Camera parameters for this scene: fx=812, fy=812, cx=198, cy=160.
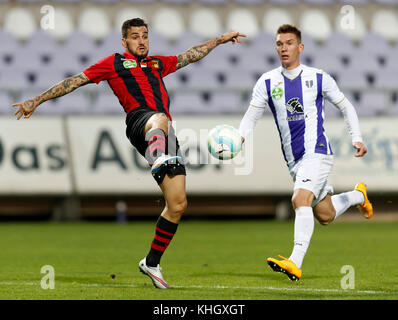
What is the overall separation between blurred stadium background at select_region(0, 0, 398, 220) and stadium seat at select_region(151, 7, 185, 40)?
1.2 inches

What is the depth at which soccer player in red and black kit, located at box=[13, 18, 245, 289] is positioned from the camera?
6.48 metres

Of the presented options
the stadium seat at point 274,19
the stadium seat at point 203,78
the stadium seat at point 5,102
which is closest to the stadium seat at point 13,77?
the stadium seat at point 5,102

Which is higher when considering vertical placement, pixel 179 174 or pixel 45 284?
pixel 179 174

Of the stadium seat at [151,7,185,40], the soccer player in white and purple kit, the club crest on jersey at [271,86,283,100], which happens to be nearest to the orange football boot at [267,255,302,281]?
the soccer player in white and purple kit

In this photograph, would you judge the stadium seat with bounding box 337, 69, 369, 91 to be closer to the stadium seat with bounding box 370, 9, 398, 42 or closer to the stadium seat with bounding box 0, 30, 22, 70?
the stadium seat with bounding box 370, 9, 398, 42

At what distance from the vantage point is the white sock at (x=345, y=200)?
7.38 metres

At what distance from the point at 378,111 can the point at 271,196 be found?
274 cm

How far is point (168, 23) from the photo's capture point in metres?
19.1

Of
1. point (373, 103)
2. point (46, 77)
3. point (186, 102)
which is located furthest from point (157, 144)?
point (46, 77)

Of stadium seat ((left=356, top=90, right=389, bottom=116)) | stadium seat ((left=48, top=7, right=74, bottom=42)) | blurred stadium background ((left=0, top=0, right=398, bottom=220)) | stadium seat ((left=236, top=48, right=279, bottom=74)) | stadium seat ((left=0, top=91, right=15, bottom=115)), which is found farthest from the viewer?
stadium seat ((left=48, top=7, right=74, bottom=42))

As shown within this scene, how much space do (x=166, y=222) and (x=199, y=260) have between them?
234 centimetres

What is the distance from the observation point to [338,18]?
1973cm

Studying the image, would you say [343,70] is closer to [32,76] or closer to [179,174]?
[32,76]
